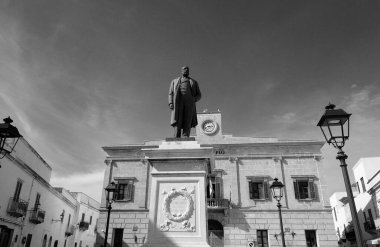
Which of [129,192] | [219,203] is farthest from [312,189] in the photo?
[129,192]

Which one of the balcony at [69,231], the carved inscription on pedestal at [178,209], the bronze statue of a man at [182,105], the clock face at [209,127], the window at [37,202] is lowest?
the carved inscription on pedestal at [178,209]

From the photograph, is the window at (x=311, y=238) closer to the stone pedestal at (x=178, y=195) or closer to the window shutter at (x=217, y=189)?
the window shutter at (x=217, y=189)

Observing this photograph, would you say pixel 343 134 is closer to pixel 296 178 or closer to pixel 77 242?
pixel 296 178

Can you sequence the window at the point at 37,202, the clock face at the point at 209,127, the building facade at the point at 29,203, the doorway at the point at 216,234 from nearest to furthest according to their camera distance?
the building facade at the point at 29,203 < the window at the point at 37,202 < the doorway at the point at 216,234 < the clock face at the point at 209,127

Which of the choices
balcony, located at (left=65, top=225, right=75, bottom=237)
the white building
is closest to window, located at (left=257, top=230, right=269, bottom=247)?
the white building

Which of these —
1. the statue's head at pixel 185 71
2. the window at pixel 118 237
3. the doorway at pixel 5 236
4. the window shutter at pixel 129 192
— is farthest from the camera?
the window shutter at pixel 129 192

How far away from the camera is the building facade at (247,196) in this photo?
2434 cm

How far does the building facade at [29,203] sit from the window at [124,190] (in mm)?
6111

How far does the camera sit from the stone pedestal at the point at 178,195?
492 centimetres

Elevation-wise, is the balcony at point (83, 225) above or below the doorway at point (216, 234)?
above

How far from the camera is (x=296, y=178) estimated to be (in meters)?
25.8

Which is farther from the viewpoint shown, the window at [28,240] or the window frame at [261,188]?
the window frame at [261,188]

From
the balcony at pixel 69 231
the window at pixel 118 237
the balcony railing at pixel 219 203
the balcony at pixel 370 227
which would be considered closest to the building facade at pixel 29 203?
the balcony at pixel 69 231

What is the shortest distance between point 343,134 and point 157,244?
3717 millimetres
